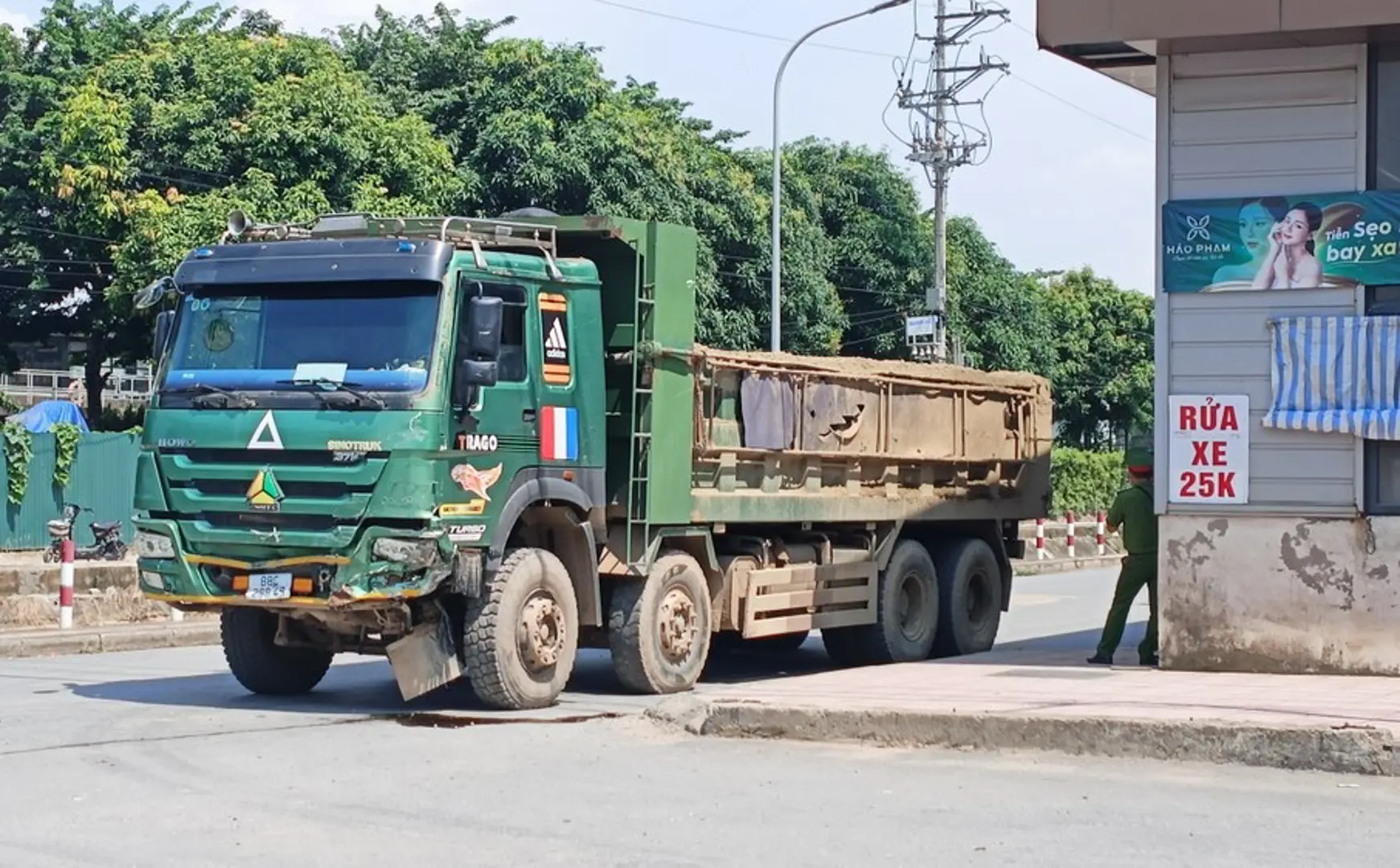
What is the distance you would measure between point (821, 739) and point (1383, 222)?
17.6ft

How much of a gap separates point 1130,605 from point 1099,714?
447cm

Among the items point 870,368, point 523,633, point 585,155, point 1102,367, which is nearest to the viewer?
point 523,633

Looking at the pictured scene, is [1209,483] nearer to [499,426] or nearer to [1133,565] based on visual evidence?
[1133,565]

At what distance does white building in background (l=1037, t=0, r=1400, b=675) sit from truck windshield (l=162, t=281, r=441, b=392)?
4.77m

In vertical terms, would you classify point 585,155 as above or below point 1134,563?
above

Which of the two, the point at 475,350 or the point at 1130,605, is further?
the point at 1130,605

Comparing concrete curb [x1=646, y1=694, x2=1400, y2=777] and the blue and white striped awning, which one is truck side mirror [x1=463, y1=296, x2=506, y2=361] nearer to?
concrete curb [x1=646, y1=694, x2=1400, y2=777]

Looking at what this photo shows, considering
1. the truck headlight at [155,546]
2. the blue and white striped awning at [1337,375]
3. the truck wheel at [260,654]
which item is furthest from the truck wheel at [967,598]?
the truck headlight at [155,546]

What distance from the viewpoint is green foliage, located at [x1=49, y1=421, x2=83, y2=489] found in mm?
30016

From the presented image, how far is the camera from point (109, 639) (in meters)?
17.0

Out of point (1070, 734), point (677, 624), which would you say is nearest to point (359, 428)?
point (677, 624)

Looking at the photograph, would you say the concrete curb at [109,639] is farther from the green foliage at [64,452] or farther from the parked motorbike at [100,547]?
the green foliage at [64,452]

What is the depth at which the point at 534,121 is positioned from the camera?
118 ft

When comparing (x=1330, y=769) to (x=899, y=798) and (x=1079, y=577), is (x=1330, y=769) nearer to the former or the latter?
(x=899, y=798)
